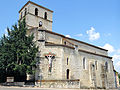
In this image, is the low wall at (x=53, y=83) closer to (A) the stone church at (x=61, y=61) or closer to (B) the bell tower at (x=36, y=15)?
(A) the stone church at (x=61, y=61)

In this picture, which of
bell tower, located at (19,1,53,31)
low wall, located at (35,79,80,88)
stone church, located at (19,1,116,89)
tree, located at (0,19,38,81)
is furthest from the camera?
bell tower, located at (19,1,53,31)

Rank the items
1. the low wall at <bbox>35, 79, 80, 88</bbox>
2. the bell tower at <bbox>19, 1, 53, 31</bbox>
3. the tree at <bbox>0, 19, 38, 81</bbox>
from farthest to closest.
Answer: the bell tower at <bbox>19, 1, 53, 31</bbox> → the low wall at <bbox>35, 79, 80, 88</bbox> → the tree at <bbox>0, 19, 38, 81</bbox>

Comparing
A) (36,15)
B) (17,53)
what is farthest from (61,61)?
(36,15)

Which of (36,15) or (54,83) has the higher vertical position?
(36,15)

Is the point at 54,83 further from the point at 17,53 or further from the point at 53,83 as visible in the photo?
the point at 17,53

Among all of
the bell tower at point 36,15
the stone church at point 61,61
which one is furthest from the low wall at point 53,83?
the bell tower at point 36,15

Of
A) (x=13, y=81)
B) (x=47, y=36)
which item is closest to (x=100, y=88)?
(x=47, y=36)

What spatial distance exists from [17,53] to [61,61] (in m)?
7.45

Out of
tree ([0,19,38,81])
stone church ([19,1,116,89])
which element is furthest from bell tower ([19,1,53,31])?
tree ([0,19,38,81])

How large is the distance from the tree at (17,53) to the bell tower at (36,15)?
9938 mm

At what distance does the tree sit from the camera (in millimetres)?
20609

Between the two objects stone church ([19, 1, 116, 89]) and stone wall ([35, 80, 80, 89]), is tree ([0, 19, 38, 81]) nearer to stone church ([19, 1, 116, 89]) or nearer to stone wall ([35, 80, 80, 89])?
stone church ([19, 1, 116, 89])

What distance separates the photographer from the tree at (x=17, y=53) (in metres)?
20.6

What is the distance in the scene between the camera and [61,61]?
23.2 meters
